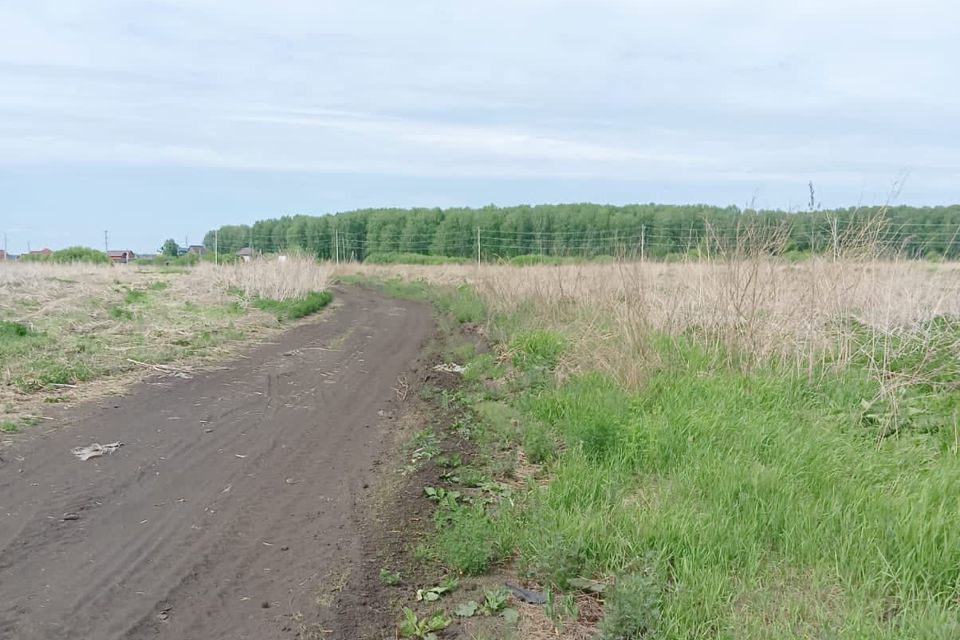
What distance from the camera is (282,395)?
9195 millimetres

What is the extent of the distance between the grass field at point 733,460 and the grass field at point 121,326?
188 inches

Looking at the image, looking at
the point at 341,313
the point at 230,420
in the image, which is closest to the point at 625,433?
the point at 230,420

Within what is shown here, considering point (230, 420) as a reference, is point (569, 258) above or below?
above

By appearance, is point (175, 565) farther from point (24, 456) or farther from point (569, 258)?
point (569, 258)

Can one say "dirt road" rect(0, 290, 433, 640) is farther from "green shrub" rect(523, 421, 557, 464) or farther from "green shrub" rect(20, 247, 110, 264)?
"green shrub" rect(20, 247, 110, 264)

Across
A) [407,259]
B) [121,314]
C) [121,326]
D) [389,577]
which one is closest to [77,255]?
[407,259]

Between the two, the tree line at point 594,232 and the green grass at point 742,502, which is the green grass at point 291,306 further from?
the green grass at point 742,502

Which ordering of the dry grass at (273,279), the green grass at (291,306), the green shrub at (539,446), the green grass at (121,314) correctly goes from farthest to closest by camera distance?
the dry grass at (273,279) < the green grass at (291,306) < the green grass at (121,314) < the green shrub at (539,446)

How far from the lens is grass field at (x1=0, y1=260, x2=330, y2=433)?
857 cm

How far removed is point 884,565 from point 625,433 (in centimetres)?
237

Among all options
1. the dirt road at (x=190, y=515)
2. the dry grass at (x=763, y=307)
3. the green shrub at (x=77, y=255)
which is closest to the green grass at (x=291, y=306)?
the dirt road at (x=190, y=515)

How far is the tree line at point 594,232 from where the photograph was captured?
27.2 ft

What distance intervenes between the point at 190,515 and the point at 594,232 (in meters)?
16.3

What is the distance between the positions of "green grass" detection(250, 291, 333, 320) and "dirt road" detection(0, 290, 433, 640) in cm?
939
